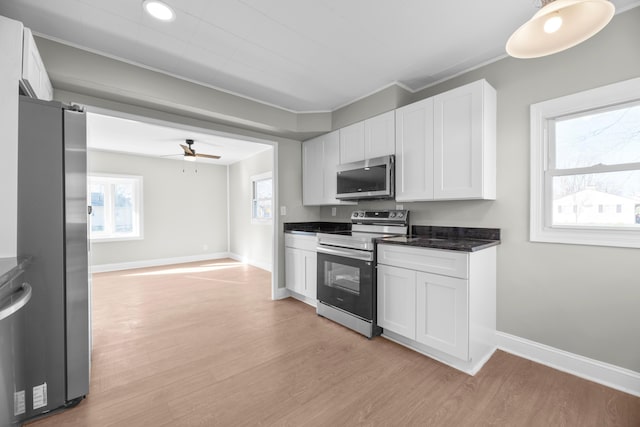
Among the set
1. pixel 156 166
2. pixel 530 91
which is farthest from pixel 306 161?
pixel 156 166

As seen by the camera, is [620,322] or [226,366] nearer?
[620,322]

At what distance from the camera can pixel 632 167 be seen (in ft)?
6.11

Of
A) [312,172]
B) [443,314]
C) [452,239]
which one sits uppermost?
→ [312,172]

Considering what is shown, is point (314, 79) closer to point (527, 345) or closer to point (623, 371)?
point (527, 345)

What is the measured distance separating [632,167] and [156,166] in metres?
7.43

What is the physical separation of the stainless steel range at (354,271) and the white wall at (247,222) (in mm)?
2639

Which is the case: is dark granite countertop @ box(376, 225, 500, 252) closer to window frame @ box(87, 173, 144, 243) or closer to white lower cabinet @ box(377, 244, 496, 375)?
white lower cabinet @ box(377, 244, 496, 375)

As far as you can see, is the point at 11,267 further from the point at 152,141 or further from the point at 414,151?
the point at 152,141

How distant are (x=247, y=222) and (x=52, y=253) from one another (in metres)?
4.98

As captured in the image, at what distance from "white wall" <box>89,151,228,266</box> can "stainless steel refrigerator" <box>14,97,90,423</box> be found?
495 cm

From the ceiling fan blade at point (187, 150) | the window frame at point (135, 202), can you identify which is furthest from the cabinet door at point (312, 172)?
the window frame at point (135, 202)

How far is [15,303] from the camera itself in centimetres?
101

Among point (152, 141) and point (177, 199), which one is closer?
point (152, 141)

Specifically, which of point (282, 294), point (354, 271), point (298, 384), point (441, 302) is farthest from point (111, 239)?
point (441, 302)
